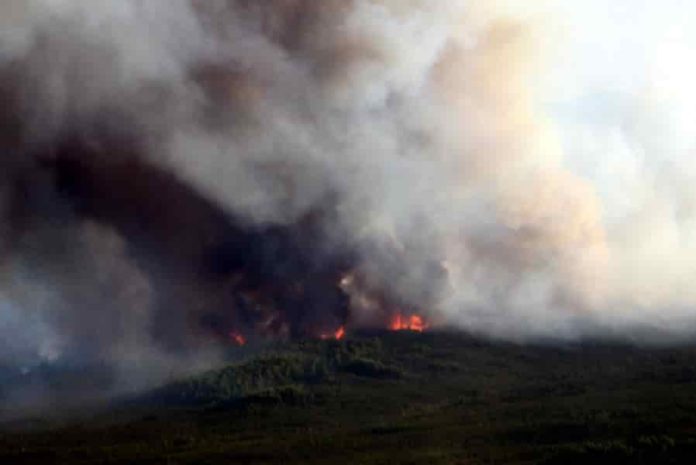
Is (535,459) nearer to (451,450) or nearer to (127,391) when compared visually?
(451,450)

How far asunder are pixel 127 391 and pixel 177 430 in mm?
35558

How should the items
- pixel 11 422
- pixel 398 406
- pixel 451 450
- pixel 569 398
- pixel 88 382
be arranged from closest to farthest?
pixel 451 450
pixel 569 398
pixel 398 406
pixel 11 422
pixel 88 382

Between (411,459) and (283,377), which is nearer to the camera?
(411,459)

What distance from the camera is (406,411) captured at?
296ft

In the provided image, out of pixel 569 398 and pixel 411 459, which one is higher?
pixel 569 398

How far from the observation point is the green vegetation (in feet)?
216

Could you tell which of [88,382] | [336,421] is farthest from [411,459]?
[88,382]

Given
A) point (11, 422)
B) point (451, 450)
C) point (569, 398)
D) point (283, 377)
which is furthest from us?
point (283, 377)

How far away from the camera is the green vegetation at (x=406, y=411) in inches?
2594

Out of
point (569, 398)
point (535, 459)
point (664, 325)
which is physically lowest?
point (535, 459)

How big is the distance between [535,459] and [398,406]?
3561 centimetres

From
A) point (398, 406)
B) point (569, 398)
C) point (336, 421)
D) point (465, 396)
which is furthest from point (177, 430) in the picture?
point (569, 398)

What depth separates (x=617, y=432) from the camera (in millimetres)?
66062

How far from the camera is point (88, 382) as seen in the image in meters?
132
